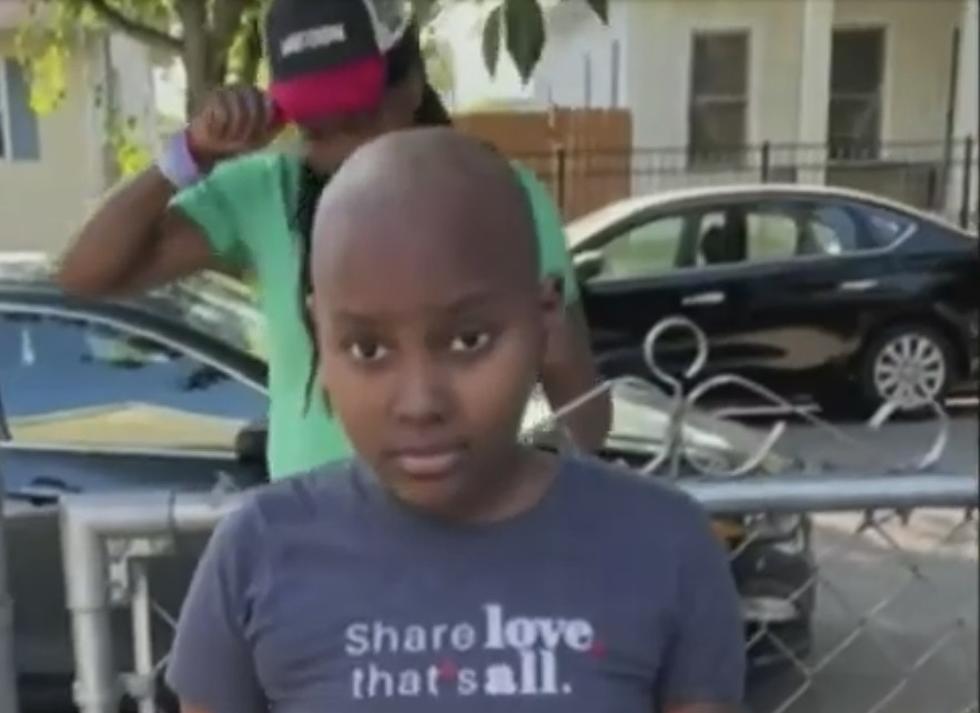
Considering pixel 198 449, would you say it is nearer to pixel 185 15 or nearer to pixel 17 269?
pixel 17 269

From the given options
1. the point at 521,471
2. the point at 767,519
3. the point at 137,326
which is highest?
the point at 521,471

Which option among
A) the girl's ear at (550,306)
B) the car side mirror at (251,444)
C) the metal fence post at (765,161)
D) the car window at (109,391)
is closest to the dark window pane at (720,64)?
the metal fence post at (765,161)

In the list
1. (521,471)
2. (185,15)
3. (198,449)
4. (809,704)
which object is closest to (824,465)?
(809,704)

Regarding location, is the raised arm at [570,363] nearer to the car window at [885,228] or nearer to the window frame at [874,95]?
the car window at [885,228]

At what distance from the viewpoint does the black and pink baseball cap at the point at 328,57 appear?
1585mm

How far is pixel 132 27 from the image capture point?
4.20m

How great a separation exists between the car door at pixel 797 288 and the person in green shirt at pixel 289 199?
718 centimetres

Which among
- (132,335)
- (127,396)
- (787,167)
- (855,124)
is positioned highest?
(132,335)

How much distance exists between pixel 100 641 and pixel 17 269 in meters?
2.68

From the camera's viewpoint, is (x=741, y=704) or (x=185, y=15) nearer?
(x=741, y=704)

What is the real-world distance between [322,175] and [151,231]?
0.24 metres

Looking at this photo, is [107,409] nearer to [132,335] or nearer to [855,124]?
[132,335]

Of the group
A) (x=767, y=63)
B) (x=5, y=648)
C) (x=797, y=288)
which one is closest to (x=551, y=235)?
(x=5, y=648)

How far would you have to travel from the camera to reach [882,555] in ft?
8.55
